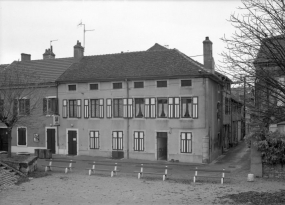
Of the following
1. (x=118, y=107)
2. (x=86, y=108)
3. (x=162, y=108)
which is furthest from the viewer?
(x=86, y=108)

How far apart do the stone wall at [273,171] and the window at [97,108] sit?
14783 millimetres

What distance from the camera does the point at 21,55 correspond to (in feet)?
119

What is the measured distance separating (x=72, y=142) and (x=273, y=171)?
17.9 metres

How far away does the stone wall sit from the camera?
18266 millimetres

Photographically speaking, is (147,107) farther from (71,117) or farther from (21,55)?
(21,55)

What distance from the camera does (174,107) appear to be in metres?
26.1

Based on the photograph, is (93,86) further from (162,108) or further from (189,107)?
(189,107)

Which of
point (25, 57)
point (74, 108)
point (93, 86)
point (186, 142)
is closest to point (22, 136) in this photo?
point (74, 108)

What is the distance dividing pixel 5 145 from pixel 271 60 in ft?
91.6

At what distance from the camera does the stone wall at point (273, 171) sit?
719 inches

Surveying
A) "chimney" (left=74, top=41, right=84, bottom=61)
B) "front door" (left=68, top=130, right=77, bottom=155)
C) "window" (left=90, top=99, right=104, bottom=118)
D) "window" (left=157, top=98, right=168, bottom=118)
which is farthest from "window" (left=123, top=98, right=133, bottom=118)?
"chimney" (left=74, top=41, right=84, bottom=61)

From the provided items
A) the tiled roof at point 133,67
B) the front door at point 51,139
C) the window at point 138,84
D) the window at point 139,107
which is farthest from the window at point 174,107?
the front door at point 51,139

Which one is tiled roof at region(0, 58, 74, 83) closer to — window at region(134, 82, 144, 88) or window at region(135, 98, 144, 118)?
window at region(134, 82, 144, 88)

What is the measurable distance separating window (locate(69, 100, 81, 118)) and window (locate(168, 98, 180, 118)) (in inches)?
338
